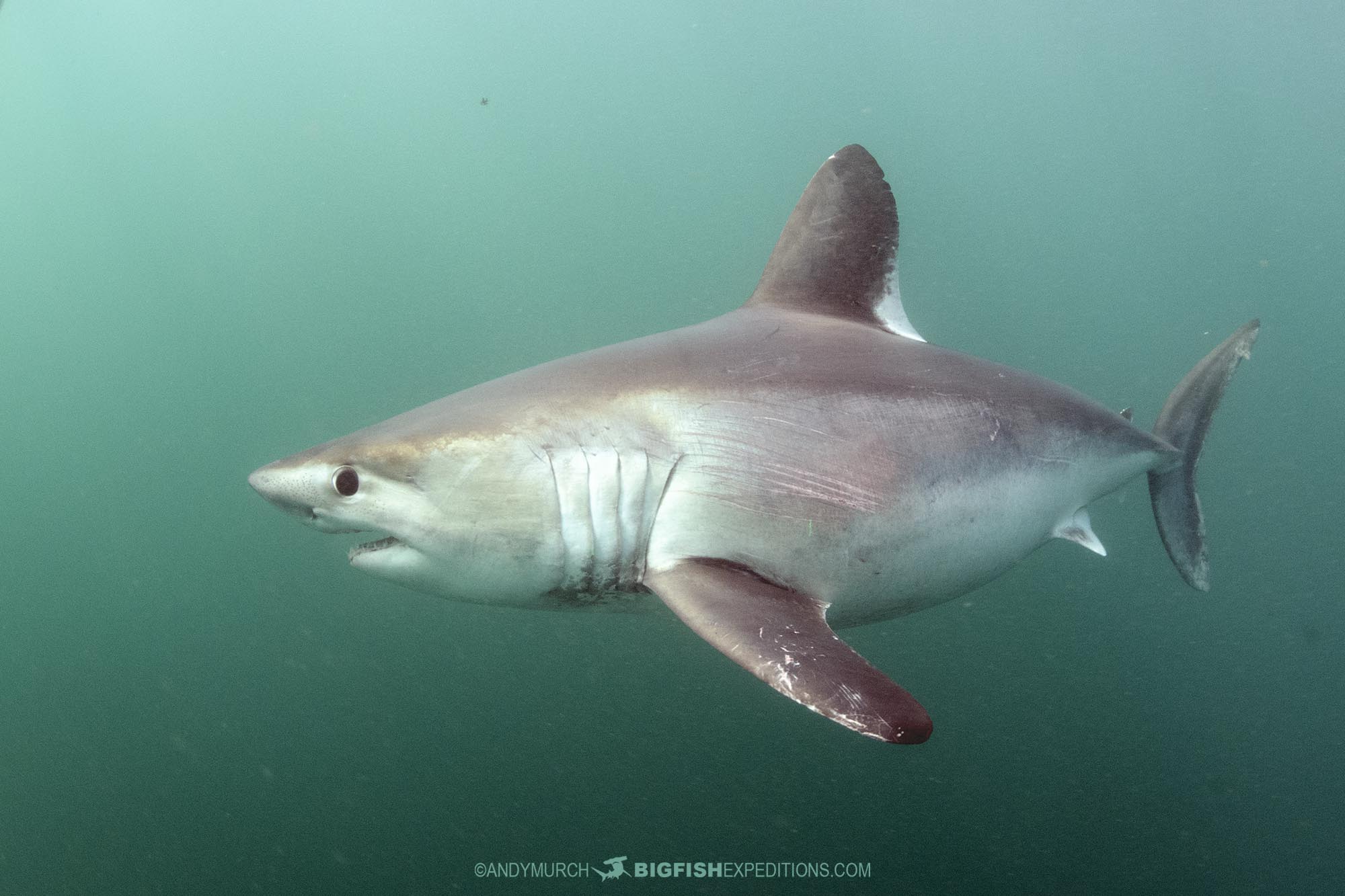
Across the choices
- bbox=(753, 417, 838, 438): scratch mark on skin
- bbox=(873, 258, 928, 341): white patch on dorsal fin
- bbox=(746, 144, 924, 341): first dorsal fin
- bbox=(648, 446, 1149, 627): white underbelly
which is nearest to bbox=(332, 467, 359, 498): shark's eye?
bbox=(648, 446, 1149, 627): white underbelly

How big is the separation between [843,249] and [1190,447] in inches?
103

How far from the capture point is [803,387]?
239cm

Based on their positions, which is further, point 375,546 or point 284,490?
point 375,546

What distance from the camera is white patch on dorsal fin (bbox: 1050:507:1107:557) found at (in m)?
3.24

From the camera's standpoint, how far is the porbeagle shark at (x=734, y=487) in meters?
1.98

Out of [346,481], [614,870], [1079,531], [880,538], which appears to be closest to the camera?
[346,481]

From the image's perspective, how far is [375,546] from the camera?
83.4 inches

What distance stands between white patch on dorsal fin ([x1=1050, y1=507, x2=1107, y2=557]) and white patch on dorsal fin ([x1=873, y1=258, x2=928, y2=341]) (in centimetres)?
108

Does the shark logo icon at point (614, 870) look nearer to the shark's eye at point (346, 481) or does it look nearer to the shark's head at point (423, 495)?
the shark's head at point (423, 495)

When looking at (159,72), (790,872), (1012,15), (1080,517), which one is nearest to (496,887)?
(790,872)

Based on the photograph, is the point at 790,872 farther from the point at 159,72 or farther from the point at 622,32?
the point at 622,32

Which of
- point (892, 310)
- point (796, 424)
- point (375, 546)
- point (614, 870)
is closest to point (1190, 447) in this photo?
point (892, 310)

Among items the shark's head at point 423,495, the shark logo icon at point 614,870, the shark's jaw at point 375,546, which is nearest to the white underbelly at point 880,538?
the shark's head at point 423,495

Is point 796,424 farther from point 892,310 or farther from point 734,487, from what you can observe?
point 892,310
